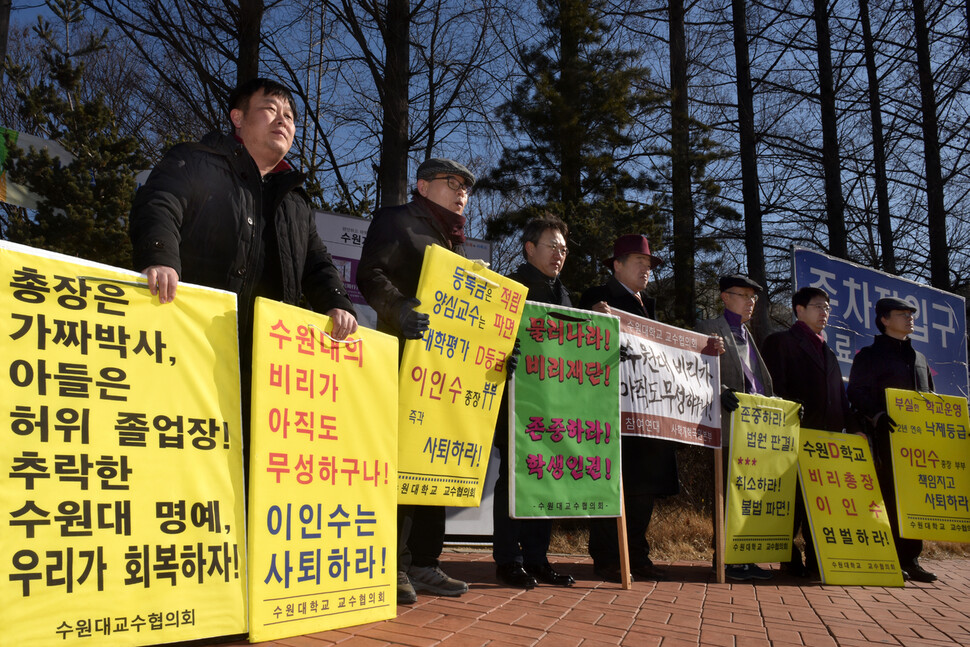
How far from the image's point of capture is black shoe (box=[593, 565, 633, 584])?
16.0 feet

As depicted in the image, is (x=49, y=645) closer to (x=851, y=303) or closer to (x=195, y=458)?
(x=195, y=458)

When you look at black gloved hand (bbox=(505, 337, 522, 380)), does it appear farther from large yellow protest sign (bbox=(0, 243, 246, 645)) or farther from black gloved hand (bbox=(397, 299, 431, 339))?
large yellow protest sign (bbox=(0, 243, 246, 645))

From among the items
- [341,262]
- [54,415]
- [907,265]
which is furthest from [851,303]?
[907,265]

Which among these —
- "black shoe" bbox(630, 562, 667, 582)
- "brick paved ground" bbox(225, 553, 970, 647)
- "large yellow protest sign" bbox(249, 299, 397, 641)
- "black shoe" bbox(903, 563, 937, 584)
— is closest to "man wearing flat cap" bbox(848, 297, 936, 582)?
"black shoe" bbox(903, 563, 937, 584)

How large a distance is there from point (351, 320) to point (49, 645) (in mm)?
1619

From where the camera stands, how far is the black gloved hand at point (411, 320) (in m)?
3.77

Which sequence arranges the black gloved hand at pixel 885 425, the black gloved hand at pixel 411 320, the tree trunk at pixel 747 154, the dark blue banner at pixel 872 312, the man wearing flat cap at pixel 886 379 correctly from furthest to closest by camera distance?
the tree trunk at pixel 747 154
the dark blue banner at pixel 872 312
the man wearing flat cap at pixel 886 379
the black gloved hand at pixel 885 425
the black gloved hand at pixel 411 320

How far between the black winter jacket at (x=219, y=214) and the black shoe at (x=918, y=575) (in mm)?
4988

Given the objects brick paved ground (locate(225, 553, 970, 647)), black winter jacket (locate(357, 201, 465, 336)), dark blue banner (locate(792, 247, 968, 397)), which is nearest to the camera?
brick paved ground (locate(225, 553, 970, 647))

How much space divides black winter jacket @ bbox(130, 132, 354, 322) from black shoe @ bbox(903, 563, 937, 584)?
4988 mm

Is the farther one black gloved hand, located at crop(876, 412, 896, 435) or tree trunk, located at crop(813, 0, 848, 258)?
tree trunk, located at crop(813, 0, 848, 258)

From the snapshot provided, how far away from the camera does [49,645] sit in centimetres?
234

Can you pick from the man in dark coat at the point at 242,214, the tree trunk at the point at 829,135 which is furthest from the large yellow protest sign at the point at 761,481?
the tree trunk at the point at 829,135

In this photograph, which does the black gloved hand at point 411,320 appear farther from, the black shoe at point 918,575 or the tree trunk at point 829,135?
the tree trunk at point 829,135
